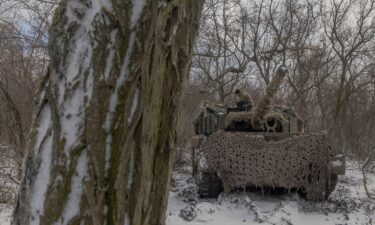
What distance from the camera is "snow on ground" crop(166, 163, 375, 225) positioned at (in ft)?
20.8

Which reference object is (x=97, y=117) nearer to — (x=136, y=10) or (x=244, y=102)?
(x=136, y=10)

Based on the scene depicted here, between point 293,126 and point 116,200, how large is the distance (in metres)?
8.55

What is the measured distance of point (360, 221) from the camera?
642cm

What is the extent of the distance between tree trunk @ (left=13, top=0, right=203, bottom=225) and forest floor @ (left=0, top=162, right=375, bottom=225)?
437cm

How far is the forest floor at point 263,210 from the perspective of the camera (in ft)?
20.6

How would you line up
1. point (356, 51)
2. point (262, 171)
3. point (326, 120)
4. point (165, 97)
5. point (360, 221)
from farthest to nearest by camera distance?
point (326, 120) → point (356, 51) → point (262, 171) → point (360, 221) → point (165, 97)

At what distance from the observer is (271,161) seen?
24.5ft

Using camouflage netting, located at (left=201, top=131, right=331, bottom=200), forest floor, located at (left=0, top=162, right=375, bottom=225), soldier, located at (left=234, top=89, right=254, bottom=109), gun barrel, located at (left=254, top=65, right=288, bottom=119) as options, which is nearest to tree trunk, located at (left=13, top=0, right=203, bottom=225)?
forest floor, located at (left=0, top=162, right=375, bottom=225)

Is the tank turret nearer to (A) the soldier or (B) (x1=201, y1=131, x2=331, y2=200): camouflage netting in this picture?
(B) (x1=201, y1=131, x2=331, y2=200): camouflage netting

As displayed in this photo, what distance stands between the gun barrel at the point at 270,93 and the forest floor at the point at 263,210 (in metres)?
1.48

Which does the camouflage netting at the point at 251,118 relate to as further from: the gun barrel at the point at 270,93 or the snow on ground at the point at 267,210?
the snow on ground at the point at 267,210

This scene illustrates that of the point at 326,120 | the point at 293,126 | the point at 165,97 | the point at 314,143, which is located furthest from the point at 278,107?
the point at 326,120

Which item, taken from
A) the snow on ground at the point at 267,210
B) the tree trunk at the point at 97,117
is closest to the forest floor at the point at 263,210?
the snow on ground at the point at 267,210

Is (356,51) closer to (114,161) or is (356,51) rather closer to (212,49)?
(212,49)
